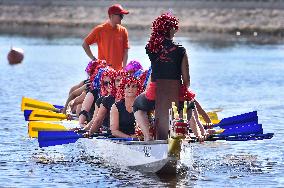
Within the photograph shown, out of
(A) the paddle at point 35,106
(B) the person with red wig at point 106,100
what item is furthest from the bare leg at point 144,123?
(A) the paddle at point 35,106

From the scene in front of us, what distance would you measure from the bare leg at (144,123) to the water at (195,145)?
695 mm

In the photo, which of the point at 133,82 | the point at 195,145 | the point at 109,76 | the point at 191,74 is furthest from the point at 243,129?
the point at 191,74

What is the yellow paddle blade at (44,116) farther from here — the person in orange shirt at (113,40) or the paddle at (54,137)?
the paddle at (54,137)

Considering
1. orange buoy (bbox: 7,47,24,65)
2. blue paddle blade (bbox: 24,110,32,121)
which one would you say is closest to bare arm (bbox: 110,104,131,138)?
blue paddle blade (bbox: 24,110,32,121)

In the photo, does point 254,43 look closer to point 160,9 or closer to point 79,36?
point 79,36

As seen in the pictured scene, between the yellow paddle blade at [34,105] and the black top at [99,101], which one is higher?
the yellow paddle blade at [34,105]

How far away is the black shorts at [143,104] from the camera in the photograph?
18.5m

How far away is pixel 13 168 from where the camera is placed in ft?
66.0

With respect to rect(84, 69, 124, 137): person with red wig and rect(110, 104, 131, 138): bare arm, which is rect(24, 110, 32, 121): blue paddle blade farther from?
rect(110, 104, 131, 138): bare arm

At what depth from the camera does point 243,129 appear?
20.2 m

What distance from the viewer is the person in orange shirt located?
2362cm

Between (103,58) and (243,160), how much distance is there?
4.01 metres

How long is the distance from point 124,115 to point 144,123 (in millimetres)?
1189

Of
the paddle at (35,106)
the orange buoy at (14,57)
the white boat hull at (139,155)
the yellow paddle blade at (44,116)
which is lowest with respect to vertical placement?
the white boat hull at (139,155)
